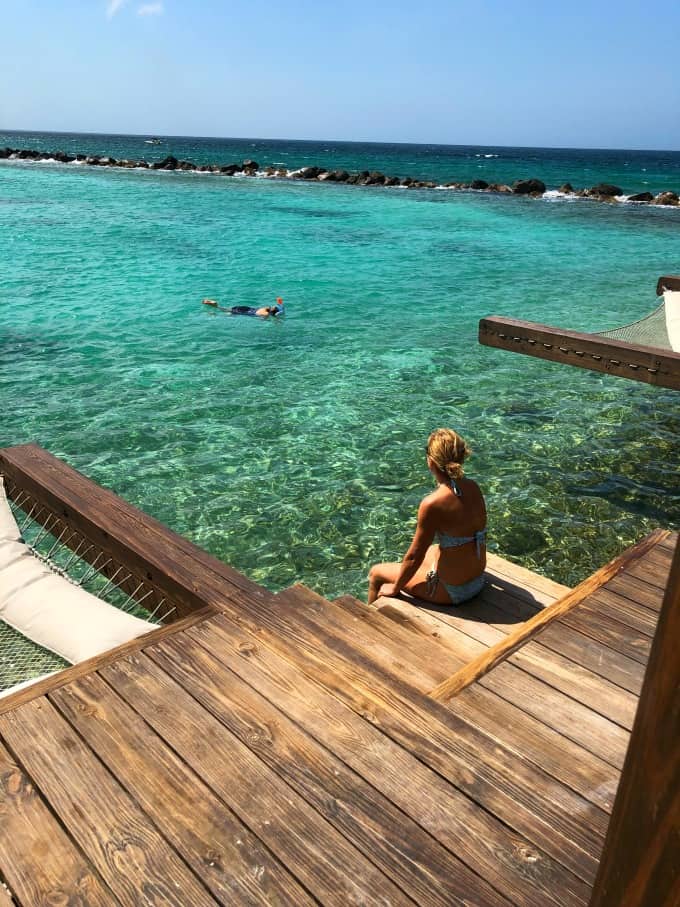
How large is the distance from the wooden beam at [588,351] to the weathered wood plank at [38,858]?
5602 millimetres

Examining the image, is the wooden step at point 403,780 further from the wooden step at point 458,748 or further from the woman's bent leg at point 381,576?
the woman's bent leg at point 381,576

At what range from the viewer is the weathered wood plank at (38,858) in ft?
6.15

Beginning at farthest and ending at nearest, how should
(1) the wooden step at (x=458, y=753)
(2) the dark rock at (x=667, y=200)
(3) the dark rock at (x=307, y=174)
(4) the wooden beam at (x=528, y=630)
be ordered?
1. (3) the dark rock at (x=307, y=174)
2. (2) the dark rock at (x=667, y=200)
3. (4) the wooden beam at (x=528, y=630)
4. (1) the wooden step at (x=458, y=753)

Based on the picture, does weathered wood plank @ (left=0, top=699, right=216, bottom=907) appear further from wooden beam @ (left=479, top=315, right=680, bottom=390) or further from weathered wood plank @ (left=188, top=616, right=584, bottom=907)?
wooden beam @ (left=479, top=315, right=680, bottom=390)

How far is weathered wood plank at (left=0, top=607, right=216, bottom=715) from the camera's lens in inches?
102

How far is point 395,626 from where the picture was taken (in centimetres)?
412

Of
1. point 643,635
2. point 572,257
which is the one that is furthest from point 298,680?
point 572,257

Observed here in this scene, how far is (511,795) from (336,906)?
0.70m

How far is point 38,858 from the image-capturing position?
6.48ft

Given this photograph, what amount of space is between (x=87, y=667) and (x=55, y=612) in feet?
3.08

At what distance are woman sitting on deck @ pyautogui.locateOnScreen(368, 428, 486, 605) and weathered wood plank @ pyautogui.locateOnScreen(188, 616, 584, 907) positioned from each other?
5.42 ft

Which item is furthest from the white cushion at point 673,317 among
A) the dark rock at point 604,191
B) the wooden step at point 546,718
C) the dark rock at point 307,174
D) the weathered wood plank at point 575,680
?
the dark rock at point 307,174

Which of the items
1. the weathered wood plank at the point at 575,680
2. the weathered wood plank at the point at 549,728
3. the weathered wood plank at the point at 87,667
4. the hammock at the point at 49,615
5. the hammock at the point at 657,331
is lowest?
the hammock at the point at 49,615

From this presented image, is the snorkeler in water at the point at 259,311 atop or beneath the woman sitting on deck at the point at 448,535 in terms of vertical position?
beneath
